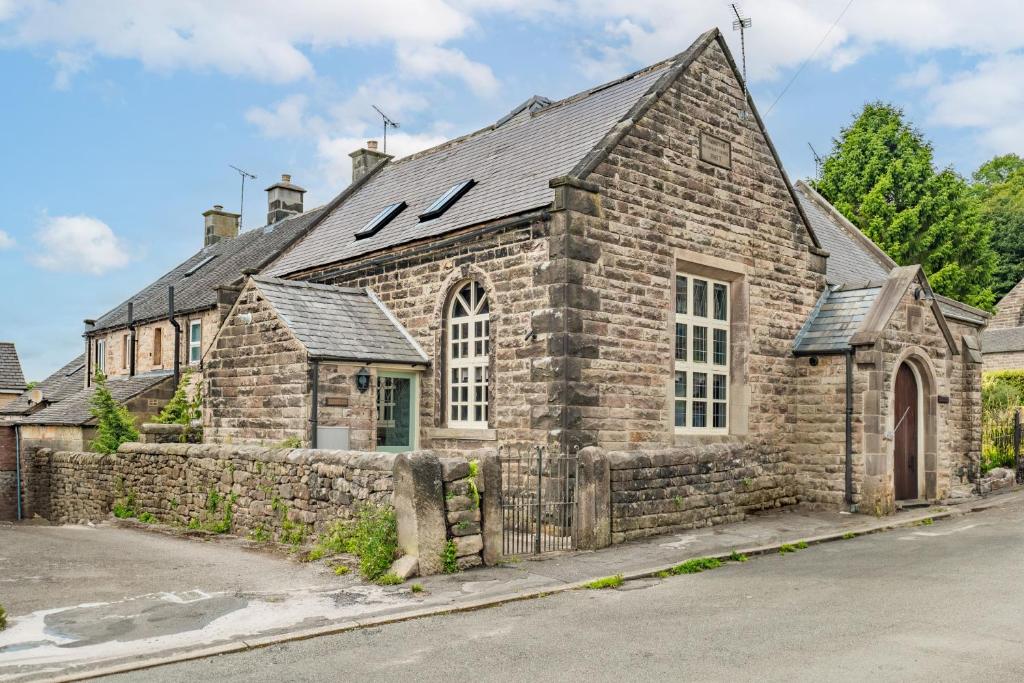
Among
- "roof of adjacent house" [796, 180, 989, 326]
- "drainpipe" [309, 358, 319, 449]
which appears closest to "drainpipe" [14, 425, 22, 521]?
"drainpipe" [309, 358, 319, 449]

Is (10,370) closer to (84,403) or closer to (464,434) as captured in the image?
(84,403)

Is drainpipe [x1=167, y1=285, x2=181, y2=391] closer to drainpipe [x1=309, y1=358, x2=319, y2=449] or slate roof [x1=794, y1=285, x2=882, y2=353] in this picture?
drainpipe [x1=309, y1=358, x2=319, y2=449]

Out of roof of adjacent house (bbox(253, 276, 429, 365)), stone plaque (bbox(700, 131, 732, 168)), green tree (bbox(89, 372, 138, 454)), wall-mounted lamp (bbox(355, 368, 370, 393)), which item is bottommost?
green tree (bbox(89, 372, 138, 454))

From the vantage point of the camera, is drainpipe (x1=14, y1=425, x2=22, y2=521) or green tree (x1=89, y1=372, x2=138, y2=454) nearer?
green tree (x1=89, y1=372, x2=138, y2=454)

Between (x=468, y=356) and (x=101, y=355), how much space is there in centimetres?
2254

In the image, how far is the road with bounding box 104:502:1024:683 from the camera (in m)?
6.36

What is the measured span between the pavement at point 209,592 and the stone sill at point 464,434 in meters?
3.41

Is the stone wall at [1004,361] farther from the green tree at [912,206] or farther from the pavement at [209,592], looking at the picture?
the pavement at [209,592]

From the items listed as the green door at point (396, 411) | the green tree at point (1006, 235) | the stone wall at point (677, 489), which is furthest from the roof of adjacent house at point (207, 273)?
the green tree at point (1006, 235)

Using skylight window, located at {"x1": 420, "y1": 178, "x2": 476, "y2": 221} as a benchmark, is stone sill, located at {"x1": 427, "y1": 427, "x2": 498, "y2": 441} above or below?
below

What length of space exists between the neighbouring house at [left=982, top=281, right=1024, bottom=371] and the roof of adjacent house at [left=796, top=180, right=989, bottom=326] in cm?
1883

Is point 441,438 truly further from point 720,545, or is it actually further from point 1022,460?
point 1022,460

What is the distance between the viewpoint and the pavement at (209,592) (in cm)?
721

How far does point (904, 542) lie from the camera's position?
41.8 ft
